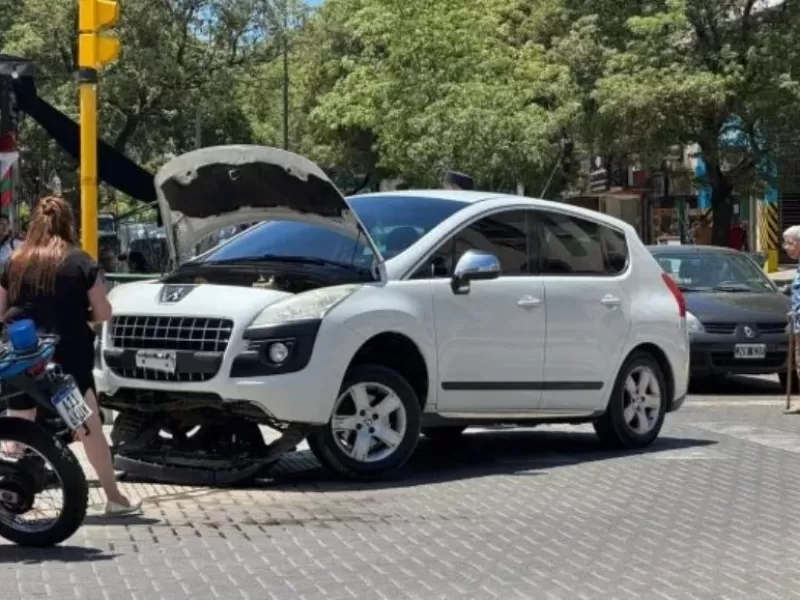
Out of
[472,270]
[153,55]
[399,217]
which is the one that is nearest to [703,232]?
[153,55]

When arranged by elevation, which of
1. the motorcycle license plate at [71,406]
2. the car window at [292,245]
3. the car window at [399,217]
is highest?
the car window at [399,217]

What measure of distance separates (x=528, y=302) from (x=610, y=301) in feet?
2.81

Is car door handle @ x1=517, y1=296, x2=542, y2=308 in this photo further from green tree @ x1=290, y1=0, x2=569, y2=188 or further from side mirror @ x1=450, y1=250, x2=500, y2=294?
green tree @ x1=290, y1=0, x2=569, y2=188

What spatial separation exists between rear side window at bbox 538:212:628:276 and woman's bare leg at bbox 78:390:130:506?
372 centimetres

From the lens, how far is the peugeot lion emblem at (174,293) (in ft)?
30.8

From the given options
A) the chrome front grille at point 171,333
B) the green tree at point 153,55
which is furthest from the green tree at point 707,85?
the chrome front grille at point 171,333

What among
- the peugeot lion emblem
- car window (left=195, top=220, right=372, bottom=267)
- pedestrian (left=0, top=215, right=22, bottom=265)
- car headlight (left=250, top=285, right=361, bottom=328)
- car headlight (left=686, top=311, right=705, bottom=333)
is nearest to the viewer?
car headlight (left=250, top=285, right=361, bottom=328)

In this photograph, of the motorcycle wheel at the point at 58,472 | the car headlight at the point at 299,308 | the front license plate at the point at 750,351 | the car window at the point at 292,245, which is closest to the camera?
the motorcycle wheel at the point at 58,472

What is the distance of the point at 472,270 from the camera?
9.77 meters

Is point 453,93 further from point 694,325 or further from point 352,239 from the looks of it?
point 352,239

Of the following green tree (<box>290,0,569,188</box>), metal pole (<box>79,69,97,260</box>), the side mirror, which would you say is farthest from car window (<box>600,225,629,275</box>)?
green tree (<box>290,0,569,188</box>)

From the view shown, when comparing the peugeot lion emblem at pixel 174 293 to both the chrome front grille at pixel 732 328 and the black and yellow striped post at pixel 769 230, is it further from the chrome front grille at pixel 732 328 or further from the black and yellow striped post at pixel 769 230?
the black and yellow striped post at pixel 769 230

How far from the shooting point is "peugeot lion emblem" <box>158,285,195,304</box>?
369 inches

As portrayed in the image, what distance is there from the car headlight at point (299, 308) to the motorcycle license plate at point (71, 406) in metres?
1.63
